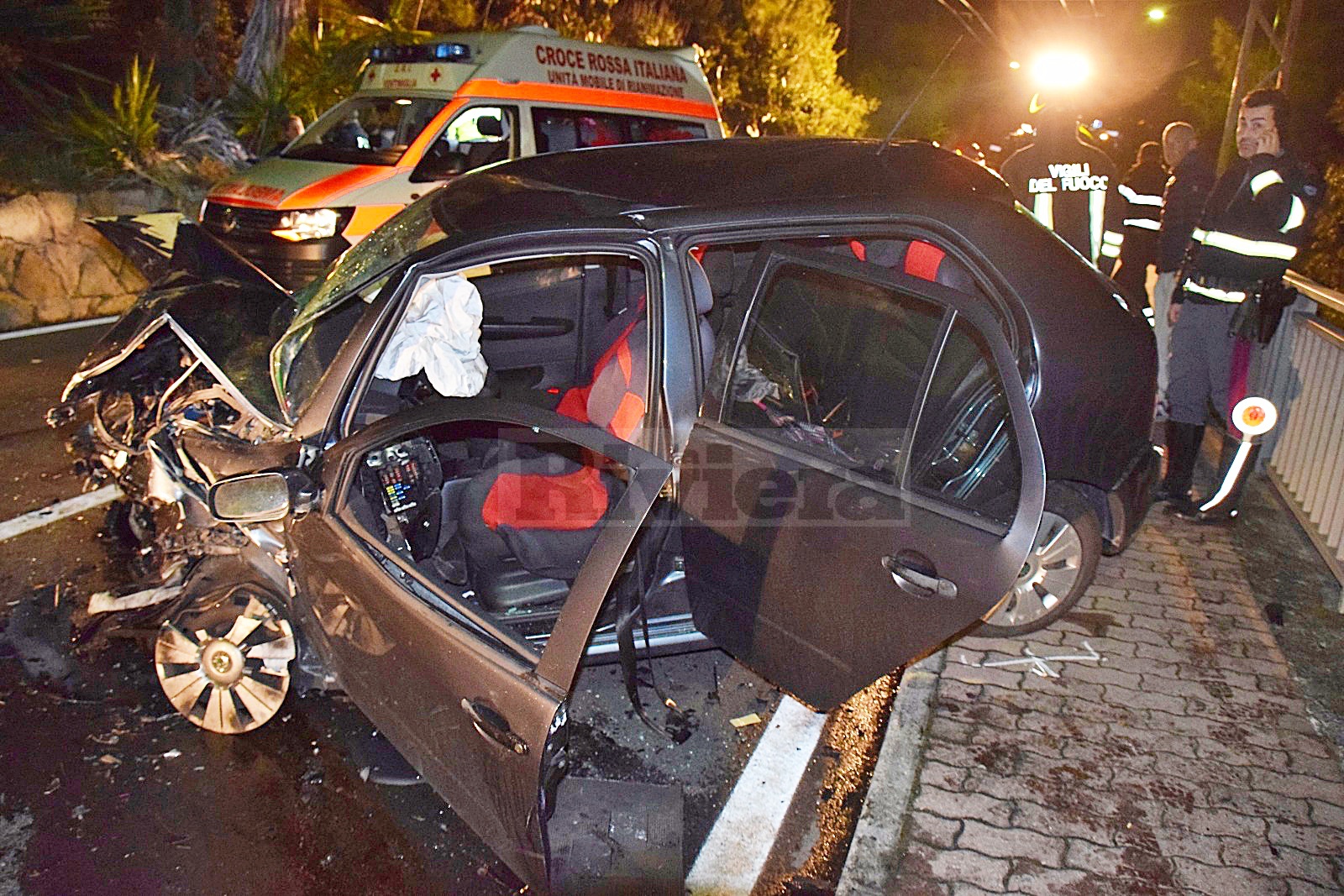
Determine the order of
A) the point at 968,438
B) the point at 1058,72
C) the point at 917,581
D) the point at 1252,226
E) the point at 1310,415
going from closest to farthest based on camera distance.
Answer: the point at 917,581, the point at 968,438, the point at 1252,226, the point at 1310,415, the point at 1058,72

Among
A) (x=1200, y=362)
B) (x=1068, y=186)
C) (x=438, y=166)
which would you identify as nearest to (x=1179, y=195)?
(x=1068, y=186)

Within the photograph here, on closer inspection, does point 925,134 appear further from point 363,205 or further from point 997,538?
point 997,538

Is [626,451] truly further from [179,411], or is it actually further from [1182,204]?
[1182,204]

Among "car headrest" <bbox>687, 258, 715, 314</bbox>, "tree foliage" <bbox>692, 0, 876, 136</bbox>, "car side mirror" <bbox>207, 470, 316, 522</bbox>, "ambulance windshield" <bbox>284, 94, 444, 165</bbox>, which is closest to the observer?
"car side mirror" <bbox>207, 470, 316, 522</bbox>

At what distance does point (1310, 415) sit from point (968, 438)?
297cm

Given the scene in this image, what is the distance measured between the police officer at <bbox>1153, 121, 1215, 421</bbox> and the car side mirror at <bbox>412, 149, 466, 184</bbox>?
5234mm

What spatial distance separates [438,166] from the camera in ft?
26.6

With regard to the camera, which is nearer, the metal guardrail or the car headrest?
the car headrest

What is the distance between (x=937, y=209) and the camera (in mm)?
3203

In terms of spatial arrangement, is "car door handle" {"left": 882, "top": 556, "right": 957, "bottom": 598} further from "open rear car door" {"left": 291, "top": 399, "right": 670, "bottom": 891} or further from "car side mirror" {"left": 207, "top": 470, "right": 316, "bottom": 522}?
"car side mirror" {"left": 207, "top": 470, "right": 316, "bottom": 522}

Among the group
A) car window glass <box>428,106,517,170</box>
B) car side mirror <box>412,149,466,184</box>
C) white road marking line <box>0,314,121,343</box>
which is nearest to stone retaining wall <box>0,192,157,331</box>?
white road marking line <box>0,314,121,343</box>

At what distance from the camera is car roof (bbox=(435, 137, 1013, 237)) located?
301cm

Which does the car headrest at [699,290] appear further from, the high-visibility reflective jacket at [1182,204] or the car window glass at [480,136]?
the car window glass at [480,136]

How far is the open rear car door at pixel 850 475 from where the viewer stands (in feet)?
8.25
